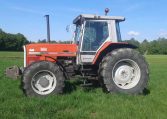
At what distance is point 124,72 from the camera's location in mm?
10719

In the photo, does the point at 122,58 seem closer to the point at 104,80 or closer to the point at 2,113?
the point at 104,80

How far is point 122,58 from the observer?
34.5ft

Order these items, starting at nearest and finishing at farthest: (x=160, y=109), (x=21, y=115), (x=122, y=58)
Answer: (x=21, y=115) → (x=160, y=109) → (x=122, y=58)

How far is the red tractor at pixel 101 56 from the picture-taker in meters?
10.4

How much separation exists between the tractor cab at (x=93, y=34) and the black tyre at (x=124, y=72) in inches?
20.2

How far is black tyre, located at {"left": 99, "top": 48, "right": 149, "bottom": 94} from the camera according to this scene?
1027cm

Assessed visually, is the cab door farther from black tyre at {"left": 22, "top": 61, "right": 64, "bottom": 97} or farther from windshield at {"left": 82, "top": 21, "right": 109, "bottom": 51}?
black tyre at {"left": 22, "top": 61, "right": 64, "bottom": 97}

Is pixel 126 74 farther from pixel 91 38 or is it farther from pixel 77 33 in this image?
pixel 77 33

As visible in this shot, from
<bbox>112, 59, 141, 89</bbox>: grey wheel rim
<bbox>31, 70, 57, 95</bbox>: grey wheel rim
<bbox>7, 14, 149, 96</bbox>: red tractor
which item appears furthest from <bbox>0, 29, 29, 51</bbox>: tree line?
<bbox>31, 70, 57, 95</bbox>: grey wheel rim

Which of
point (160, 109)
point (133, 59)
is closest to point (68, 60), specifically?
point (133, 59)

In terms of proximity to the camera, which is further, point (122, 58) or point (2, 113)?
point (122, 58)

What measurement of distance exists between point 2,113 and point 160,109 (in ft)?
11.9

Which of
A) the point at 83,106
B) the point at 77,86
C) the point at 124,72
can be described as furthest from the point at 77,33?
the point at 83,106

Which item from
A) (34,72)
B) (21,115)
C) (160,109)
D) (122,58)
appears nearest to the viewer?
(21,115)
